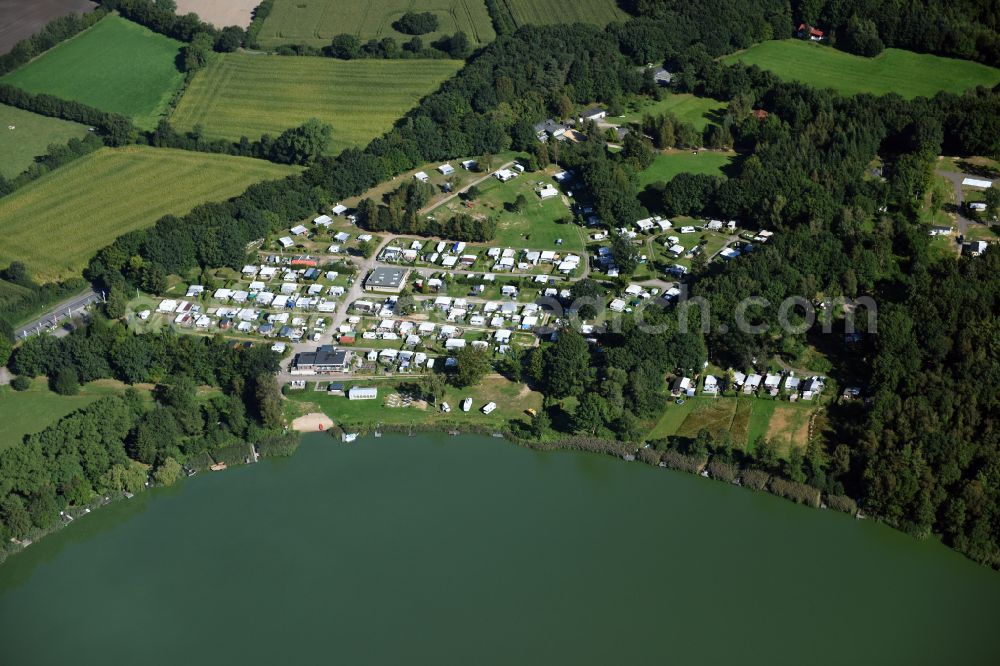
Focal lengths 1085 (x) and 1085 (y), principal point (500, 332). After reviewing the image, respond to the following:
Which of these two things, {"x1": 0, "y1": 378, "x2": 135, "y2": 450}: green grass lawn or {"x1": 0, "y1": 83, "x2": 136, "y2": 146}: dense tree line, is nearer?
{"x1": 0, "y1": 378, "x2": 135, "y2": 450}: green grass lawn

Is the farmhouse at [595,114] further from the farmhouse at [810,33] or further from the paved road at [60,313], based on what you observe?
the paved road at [60,313]

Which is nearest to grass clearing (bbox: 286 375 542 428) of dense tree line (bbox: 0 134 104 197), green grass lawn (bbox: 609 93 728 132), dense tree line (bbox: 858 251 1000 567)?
dense tree line (bbox: 858 251 1000 567)

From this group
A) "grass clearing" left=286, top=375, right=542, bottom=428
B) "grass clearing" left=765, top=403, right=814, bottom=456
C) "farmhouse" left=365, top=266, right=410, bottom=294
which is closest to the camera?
"grass clearing" left=765, top=403, right=814, bottom=456

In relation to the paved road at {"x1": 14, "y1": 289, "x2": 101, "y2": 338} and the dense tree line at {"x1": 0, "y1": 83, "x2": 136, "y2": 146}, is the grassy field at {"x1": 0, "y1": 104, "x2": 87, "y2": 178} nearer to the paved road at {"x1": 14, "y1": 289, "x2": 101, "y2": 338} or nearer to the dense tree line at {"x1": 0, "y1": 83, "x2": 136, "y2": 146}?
the dense tree line at {"x1": 0, "y1": 83, "x2": 136, "y2": 146}

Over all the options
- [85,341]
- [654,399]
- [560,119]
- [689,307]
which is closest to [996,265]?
[689,307]

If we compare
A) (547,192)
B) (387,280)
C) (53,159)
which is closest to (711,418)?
(387,280)
